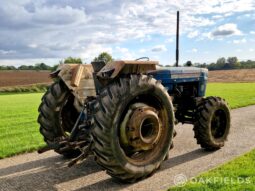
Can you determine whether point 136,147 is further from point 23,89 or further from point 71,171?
point 23,89

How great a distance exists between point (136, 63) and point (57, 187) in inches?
82.1

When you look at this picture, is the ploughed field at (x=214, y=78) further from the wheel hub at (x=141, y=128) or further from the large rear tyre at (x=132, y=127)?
the wheel hub at (x=141, y=128)

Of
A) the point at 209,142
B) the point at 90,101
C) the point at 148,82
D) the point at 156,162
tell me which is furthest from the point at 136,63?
the point at 209,142

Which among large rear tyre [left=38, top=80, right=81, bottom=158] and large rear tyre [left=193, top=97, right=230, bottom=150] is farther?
large rear tyre [left=193, top=97, right=230, bottom=150]

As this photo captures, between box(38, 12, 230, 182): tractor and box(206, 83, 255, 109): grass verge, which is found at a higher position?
box(38, 12, 230, 182): tractor

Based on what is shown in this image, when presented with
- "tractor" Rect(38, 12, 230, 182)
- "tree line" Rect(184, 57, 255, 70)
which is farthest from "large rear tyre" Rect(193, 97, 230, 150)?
"tree line" Rect(184, 57, 255, 70)

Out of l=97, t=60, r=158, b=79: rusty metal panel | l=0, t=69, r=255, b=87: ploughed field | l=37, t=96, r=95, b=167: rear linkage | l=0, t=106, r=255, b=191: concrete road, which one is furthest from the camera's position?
l=0, t=69, r=255, b=87: ploughed field

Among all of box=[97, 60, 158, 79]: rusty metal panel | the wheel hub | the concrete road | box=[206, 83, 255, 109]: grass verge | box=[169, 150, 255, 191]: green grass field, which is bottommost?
box=[206, 83, 255, 109]: grass verge

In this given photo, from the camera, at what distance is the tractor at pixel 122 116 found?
4.53 m

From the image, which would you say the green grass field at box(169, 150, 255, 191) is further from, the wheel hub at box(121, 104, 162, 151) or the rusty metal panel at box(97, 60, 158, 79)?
the rusty metal panel at box(97, 60, 158, 79)

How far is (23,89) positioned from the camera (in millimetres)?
49812

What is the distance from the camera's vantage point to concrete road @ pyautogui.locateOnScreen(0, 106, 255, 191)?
189 inches

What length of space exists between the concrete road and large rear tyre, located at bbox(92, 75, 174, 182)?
273 millimetres

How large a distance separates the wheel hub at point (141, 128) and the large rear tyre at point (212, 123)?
162 centimetres
